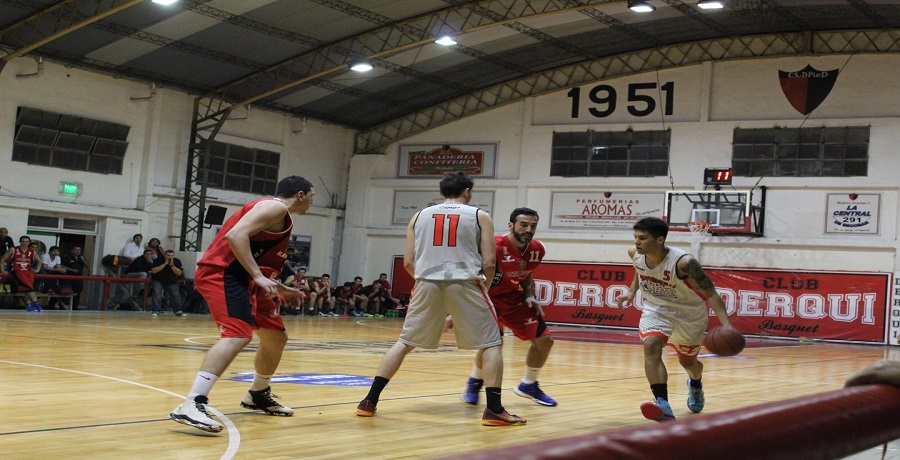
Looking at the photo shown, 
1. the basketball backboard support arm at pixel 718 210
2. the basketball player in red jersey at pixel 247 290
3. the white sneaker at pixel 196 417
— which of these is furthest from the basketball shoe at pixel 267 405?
the basketball backboard support arm at pixel 718 210

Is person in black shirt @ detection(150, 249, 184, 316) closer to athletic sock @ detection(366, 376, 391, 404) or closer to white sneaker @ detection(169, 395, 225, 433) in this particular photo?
athletic sock @ detection(366, 376, 391, 404)

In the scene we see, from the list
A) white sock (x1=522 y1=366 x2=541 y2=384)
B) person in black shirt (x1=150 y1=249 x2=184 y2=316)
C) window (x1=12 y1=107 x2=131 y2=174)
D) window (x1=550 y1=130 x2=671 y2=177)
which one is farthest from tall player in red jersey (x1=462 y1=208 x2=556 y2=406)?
window (x1=550 y1=130 x2=671 y2=177)

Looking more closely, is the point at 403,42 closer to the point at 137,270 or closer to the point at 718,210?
the point at 137,270

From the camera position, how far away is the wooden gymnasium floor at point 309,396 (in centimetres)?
531

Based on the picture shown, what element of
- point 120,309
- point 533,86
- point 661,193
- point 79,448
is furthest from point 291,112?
point 79,448

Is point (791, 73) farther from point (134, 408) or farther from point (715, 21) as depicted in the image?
point (134, 408)

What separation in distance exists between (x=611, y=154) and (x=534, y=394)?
74.6ft

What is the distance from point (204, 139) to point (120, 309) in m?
6.49

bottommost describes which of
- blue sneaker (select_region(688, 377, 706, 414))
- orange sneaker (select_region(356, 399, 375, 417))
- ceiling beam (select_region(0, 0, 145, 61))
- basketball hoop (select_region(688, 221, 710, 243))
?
orange sneaker (select_region(356, 399, 375, 417))

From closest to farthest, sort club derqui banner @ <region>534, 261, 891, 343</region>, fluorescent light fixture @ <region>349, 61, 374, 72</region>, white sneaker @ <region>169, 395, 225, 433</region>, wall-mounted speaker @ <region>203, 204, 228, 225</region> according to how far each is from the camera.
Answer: white sneaker @ <region>169, 395, 225, 433</region>
club derqui banner @ <region>534, 261, 891, 343</region>
fluorescent light fixture @ <region>349, 61, 374, 72</region>
wall-mounted speaker @ <region>203, 204, 228, 225</region>

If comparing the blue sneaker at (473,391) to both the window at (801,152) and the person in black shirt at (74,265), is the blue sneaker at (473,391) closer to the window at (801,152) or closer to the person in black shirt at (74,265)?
the person in black shirt at (74,265)

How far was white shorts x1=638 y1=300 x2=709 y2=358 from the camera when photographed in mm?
7531

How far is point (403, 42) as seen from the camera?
27266mm

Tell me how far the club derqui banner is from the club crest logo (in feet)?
15.8
